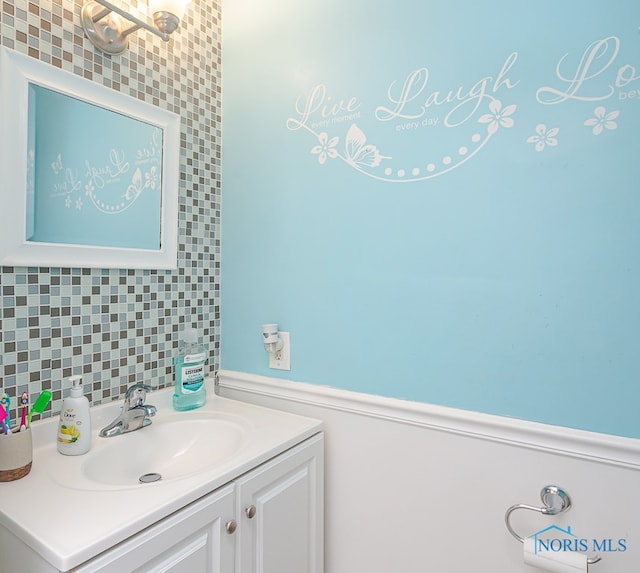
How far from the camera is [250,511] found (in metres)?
0.94

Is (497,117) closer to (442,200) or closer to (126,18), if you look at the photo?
(442,200)

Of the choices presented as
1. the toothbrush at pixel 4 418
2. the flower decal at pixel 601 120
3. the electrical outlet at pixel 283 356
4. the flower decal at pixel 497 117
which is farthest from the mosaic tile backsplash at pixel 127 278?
the flower decal at pixel 601 120

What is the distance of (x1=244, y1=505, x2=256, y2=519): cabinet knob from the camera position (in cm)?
93

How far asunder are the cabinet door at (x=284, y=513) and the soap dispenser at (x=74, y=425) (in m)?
0.39

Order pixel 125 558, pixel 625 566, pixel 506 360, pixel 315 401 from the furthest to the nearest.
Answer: pixel 315 401 → pixel 506 360 → pixel 625 566 → pixel 125 558

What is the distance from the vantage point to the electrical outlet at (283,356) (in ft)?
4.38

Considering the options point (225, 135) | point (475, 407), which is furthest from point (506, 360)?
point (225, 135)

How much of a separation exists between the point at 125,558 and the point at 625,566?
1013 mm

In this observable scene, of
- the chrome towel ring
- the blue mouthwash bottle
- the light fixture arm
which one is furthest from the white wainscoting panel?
the light fixture arm

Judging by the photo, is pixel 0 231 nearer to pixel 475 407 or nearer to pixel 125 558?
pixel 125 558

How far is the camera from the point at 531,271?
969mm

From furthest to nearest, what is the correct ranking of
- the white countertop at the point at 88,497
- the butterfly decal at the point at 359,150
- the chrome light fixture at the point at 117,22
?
the butterfly decal at the point at 359,150, the chrome light fixture at the point at 117,22, the white countertop at the point at 88,497

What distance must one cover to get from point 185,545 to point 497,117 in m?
1.17

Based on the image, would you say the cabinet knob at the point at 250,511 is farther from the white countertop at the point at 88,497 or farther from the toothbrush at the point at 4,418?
the toothbrush at the point at 4,418
